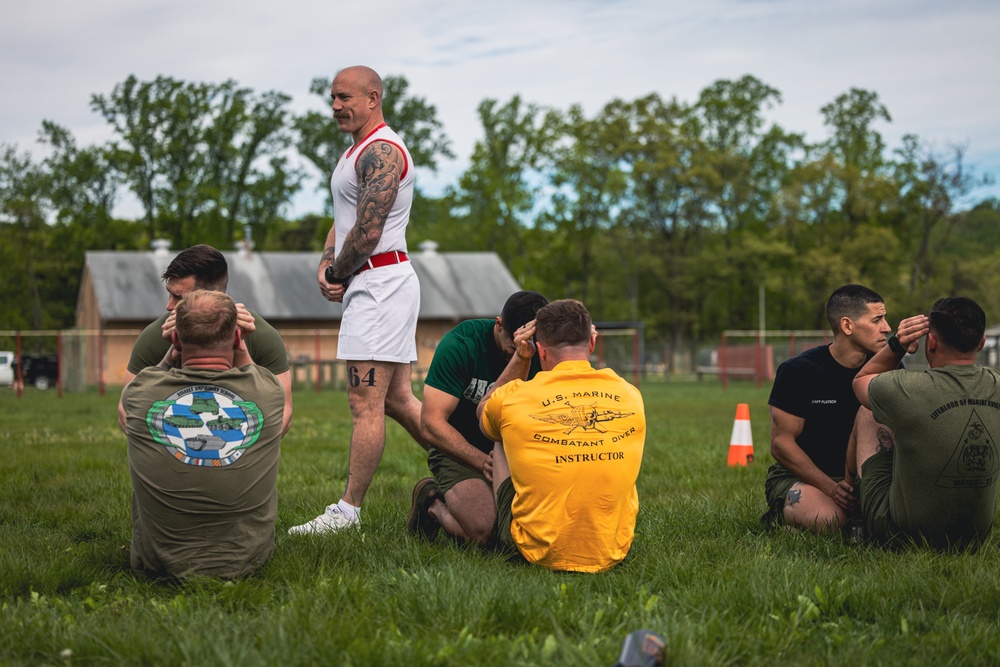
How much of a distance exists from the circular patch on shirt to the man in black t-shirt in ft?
9.70

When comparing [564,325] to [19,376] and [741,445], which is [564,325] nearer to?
[741,445]

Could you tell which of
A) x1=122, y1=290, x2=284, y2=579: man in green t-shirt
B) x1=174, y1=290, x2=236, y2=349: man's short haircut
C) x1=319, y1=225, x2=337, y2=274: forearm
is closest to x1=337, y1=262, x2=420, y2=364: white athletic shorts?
x1=319, y1=225, x2=337, y2=274: forearm

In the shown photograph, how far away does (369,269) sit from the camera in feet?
18.9

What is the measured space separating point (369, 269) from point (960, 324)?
3147 millimetres

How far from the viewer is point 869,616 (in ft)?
12.1

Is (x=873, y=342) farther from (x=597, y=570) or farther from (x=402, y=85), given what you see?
(x=402, y=85)

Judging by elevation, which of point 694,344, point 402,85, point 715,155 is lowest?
Answer: point 694,344

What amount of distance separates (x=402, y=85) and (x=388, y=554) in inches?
1983

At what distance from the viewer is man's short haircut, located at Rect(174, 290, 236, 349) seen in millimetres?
3926

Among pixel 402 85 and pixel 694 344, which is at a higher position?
pixel 402 85

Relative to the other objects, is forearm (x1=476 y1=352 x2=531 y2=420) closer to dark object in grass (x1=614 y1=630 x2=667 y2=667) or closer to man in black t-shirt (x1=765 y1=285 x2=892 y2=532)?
man in black t-shirt (x1=765 y1=285 x2=892 y2=532)

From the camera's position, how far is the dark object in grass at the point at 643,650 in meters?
2.88

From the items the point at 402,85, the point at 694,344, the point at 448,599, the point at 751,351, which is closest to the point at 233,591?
the point at 448,599

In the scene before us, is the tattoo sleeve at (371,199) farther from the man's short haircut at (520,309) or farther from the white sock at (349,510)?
the white sock at (349,510)
